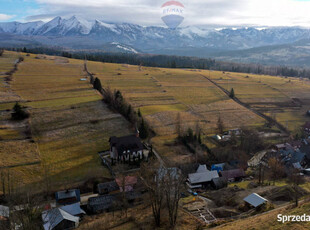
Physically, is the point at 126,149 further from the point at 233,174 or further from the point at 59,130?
the point at 233,174

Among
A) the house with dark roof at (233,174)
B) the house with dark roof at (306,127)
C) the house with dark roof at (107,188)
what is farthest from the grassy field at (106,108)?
the house with dark roof at (233,174)

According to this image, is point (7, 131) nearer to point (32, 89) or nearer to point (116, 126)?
point (116, 126)

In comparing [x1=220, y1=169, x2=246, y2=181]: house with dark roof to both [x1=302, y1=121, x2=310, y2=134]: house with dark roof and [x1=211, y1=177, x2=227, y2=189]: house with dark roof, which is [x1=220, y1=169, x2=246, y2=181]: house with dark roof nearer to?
[x1=211, y1=177, x2=227, y2=189]: house with dark roof

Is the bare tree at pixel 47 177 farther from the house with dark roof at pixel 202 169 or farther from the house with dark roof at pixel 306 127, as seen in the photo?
the house with dark roof at pixel 306 127

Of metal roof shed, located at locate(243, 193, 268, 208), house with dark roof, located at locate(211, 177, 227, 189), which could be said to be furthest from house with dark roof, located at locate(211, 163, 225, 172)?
metal roof shed, located at locate(243, 193, 268, 208)

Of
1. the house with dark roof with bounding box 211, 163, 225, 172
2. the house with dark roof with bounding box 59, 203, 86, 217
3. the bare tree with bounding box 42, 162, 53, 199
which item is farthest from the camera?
the house with dark roof with bounding box 211, 163, 225, 172
